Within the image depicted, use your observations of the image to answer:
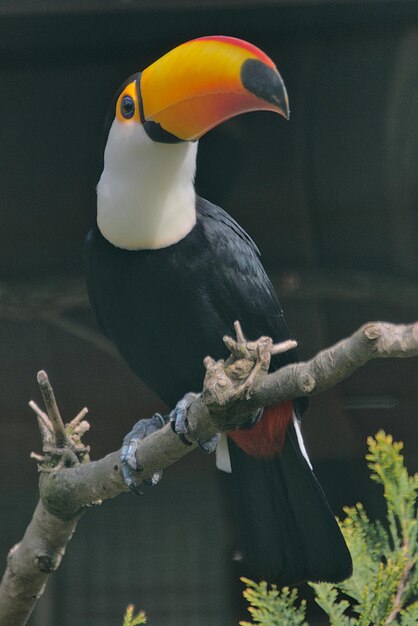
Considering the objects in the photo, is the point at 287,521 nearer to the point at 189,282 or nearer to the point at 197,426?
the point at 189,282

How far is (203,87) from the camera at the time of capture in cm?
218

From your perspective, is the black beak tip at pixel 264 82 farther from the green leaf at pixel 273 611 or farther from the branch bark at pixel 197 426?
the green leaf at pixel 273 611

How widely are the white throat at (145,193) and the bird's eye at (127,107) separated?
0.06ft

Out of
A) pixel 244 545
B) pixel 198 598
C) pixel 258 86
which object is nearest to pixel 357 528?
pixel 244 545

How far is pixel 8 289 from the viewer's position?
11.8 ft

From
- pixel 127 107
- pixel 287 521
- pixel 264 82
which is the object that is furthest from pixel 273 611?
pixel 127 107

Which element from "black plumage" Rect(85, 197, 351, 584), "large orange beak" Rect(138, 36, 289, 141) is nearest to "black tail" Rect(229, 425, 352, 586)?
"black plumage" Rect(85, 197, 351, 584)

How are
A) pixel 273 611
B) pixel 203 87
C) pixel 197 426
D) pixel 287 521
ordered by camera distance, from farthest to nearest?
pixel 287 521 < pixel 203 87 < pixel 273 611 < pixel 197 426

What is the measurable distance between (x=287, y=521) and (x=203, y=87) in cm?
89

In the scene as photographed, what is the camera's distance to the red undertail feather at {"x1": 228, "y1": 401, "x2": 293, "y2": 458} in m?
2.36

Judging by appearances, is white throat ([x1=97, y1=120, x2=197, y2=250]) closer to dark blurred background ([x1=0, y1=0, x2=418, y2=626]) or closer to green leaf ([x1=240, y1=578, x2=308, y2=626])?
dark blurred background ([x1=0, y1=0, x2=418, y2=626])

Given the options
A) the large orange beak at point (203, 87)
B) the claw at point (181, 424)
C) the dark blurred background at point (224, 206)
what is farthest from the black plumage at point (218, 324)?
the dark blurred background at point (224, 206)

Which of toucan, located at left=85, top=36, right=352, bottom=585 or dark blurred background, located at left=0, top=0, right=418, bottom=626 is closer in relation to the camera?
toucan, located at left=85, top=36, right=352, bottom=585

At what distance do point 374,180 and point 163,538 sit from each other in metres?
1.55
